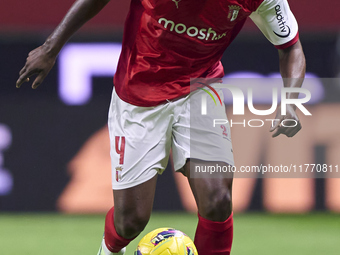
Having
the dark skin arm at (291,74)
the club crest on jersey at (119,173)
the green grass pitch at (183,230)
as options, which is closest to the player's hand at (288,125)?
the dark skin arm at (291,74)

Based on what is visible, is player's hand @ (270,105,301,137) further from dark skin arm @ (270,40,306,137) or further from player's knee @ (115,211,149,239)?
player's knee @ (115,211,149,239)

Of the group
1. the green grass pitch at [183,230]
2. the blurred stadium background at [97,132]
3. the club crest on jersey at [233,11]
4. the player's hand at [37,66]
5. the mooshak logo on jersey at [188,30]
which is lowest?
the green grass pitch at [183,230]

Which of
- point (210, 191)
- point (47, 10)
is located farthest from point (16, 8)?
point (210, 191)

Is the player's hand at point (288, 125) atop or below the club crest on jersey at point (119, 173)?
atop

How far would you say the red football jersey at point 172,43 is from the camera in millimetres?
3072

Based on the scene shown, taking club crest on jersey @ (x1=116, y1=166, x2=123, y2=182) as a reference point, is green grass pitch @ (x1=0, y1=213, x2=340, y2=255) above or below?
below

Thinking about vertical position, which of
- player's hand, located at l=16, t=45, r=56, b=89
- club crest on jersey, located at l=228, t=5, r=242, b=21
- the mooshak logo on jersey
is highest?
club crest on jersey, located at l=228, t=5, r=242, b=21

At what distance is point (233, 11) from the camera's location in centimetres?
307

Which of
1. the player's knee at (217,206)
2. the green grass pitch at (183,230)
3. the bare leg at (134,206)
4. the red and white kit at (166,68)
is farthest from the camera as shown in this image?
the green grass pitch at (183,230)

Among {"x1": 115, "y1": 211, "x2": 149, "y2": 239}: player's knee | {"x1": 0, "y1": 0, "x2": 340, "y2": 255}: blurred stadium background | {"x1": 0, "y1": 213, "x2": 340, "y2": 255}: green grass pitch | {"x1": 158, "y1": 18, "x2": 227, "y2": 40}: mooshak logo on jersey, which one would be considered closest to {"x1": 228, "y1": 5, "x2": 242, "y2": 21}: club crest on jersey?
{"x1": 158, "y1": 18, "x2": 227, "y2": 40}: mooshak logo on jersey

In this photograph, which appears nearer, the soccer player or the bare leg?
the soccer player

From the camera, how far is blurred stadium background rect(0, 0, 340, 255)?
5.91 m

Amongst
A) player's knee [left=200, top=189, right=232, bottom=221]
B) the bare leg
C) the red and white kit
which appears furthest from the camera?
the bare leg

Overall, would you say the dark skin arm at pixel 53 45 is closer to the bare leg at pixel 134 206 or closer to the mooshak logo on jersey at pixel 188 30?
the mooshak logo on jersey at pixel 188 30
